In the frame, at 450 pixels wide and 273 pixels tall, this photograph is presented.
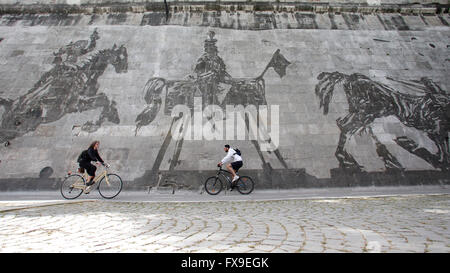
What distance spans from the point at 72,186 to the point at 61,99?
552cm

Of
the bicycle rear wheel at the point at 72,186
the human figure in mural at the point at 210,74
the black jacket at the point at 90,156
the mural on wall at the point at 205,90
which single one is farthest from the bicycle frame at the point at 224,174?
the bicycle rear wheel at the point at 72,186

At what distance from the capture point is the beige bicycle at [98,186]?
7652 millimetres

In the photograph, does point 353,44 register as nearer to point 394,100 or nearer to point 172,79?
point 394,100

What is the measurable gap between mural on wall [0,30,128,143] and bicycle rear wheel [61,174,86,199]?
2.84m

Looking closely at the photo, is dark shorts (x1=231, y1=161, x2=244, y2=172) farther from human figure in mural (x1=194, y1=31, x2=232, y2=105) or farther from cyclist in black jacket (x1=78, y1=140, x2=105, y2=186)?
cyclist in black jacket (x1=78, y1=140, x2=105, y2=186)

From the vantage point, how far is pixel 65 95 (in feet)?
36.6

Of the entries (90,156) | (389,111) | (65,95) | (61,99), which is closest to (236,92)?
(90,156)

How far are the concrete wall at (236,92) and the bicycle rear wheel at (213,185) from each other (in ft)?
2.24

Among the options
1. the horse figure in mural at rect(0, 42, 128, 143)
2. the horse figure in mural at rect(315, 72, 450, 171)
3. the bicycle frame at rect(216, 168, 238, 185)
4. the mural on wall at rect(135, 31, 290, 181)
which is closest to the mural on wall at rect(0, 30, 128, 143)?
the horse figure in mural at rect(0, 42, 128, 143)

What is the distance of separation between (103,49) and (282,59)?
9.72 metres

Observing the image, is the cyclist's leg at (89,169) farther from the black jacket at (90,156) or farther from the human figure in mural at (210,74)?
the human figure in mural at (210,74)

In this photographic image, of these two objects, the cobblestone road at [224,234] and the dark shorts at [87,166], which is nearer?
the cobblestone road at [224,234]

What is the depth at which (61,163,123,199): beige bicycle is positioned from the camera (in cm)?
765

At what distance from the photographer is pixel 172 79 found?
11.6 meters
